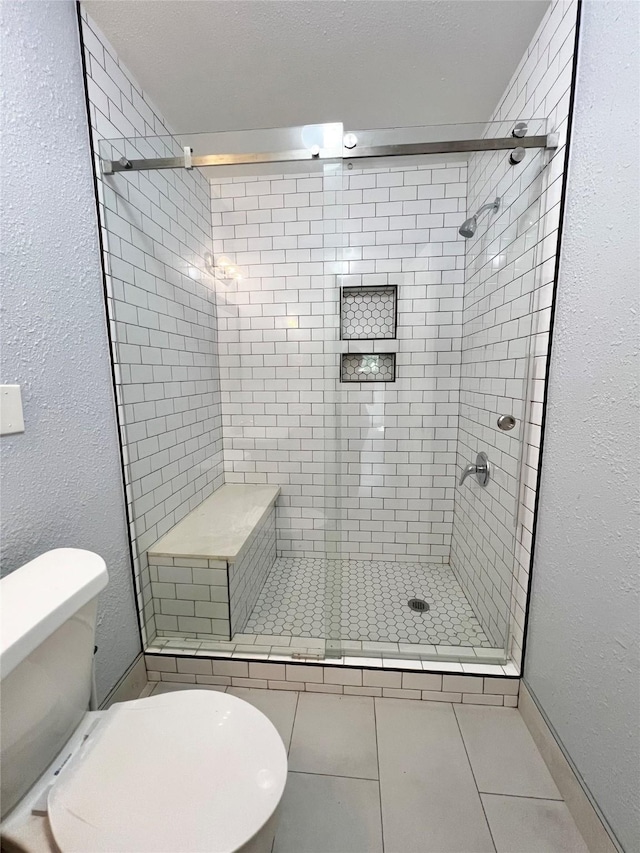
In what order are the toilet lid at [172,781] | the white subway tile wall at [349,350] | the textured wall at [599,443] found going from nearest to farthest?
the toilet lid at [172,781], the textured wall at [599,443], the white subway tile wall at [349,350]

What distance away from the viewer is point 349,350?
215 cm

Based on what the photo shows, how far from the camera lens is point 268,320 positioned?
217 centimetres

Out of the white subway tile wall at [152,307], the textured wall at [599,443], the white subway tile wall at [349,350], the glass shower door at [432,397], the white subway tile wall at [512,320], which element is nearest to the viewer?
the textured wall at [599,443]

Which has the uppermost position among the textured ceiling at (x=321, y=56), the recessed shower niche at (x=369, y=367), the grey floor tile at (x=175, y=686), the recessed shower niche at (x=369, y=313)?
the textured ceiling at (x=321, y=56)

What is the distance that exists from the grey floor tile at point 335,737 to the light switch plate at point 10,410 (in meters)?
1.32

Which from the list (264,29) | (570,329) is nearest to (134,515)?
(570,329)

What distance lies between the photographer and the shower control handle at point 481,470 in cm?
160

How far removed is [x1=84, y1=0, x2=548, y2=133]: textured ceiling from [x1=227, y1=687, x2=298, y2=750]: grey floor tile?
8.01ft

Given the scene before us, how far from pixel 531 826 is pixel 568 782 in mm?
165

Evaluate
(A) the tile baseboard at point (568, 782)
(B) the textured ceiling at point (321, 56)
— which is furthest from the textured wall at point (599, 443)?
(B) the textured ceiling at point (321, 56)

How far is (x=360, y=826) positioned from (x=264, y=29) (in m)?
2.51

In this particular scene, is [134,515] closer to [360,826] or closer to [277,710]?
[277,710]

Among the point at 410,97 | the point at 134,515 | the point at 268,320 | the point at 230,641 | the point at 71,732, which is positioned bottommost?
the point at 230,641

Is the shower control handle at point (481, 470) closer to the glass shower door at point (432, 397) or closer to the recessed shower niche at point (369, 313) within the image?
the glass shower door at point (432, 397)
